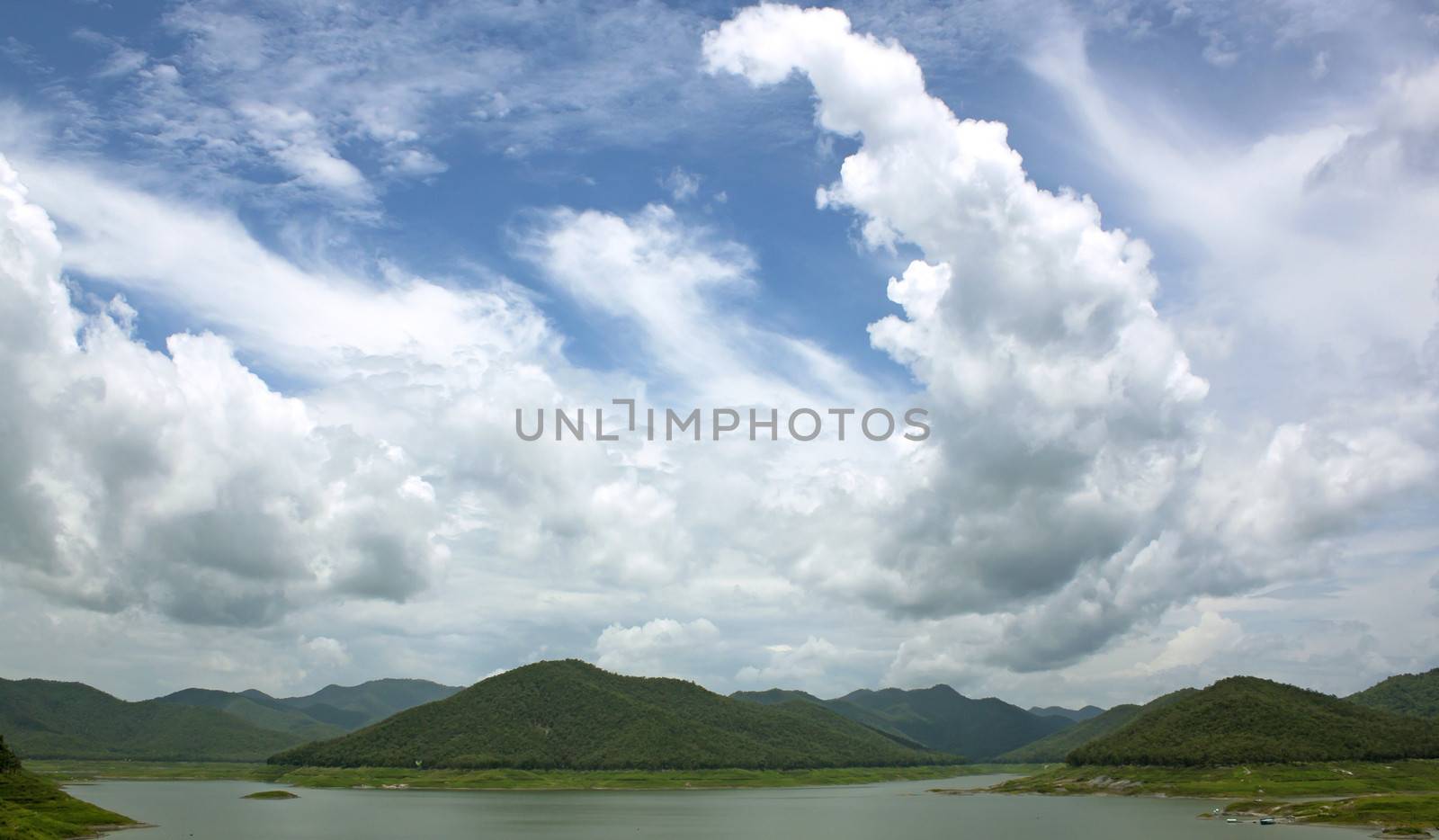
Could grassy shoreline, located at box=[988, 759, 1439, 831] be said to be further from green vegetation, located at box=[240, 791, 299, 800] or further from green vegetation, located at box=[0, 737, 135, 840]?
green vegetation, located at box=[240, 791, 299, 800]

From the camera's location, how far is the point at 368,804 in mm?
170125

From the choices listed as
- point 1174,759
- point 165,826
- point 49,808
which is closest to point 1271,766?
point 1174,759

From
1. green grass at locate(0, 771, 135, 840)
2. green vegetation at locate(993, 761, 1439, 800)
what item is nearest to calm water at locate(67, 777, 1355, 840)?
green grass at locate(0, 771, 135, 840)

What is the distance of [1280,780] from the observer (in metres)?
167

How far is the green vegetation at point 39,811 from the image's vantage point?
87.9 meters

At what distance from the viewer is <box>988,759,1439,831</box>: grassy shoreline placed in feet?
376

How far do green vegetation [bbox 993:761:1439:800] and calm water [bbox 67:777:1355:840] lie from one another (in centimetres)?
902

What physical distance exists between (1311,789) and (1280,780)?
8.14 m

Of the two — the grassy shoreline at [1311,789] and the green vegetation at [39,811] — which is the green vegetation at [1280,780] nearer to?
the grassy shoreline at [1311,789]

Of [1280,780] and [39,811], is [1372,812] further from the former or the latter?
[39,811]

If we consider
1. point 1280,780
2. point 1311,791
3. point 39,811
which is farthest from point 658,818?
point 1280,780

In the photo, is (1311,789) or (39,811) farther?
(1311,789)

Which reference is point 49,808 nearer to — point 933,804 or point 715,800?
point 715,800

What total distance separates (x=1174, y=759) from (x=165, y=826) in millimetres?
166634
